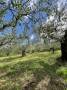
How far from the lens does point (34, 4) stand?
21.6 m

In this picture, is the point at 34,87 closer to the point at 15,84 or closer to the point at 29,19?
the point at 15,84

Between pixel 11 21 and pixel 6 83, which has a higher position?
pixel 11 21

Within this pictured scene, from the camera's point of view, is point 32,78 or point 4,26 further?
point 32,78

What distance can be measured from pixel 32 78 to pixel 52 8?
667 cm

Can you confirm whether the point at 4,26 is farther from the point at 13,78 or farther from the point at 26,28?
the point at 13,78

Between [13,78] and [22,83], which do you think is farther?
[13,78]

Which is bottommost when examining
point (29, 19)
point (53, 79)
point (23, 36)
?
point (53, 79)

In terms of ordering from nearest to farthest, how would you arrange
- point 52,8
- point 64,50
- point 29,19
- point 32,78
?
point 29,19
point 52,8
point 32,78
point 64,50

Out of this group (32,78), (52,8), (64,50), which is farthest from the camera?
(64,50)

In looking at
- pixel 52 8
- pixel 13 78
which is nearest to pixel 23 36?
pixel 13 78

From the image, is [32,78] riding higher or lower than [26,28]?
lower

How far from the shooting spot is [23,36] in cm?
2870

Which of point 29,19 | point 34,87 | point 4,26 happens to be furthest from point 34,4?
point 34,87

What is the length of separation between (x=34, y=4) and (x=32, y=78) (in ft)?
23.6
